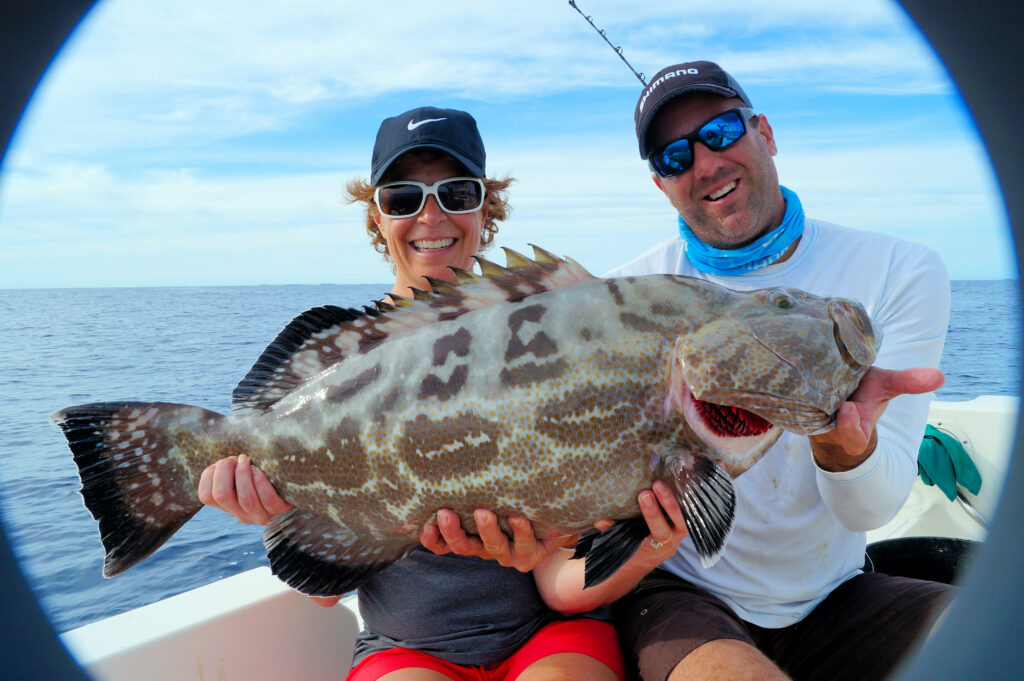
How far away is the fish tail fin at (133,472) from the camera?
96.9 inches

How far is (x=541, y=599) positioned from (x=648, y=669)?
0.51m

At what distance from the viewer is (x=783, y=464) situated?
301 centimetres

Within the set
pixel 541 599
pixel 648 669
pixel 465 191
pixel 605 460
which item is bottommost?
pixel 648 669

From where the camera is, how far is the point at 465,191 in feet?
10.9

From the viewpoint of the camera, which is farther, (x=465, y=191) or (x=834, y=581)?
(x=465, y=191)

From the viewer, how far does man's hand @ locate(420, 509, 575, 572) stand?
89.4 inches

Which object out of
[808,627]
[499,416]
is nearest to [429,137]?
[499,416]

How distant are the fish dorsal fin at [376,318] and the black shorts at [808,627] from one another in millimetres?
1462

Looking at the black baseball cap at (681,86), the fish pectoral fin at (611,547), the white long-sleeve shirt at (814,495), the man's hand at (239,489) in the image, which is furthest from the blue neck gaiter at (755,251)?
the man's hand at (239,489)

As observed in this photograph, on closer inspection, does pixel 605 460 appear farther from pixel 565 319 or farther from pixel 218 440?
pixel 218 440

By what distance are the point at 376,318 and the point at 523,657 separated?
1.43 m

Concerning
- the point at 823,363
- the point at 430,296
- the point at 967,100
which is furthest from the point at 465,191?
the point at 967,100

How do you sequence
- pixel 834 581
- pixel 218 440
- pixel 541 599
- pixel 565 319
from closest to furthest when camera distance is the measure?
1. pixel 565 319
2. pixel 218 440
3. pixel 541 599
4. pixel 834 581

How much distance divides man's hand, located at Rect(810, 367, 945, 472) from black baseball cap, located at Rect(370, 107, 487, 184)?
2.00 metres
